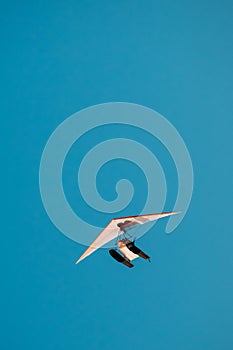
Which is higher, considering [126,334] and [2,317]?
[2,317]

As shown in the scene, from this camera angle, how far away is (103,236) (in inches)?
48.4

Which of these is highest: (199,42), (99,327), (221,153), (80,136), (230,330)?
(199,42)

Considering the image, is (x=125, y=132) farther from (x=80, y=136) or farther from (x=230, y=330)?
(x=230, y=330)

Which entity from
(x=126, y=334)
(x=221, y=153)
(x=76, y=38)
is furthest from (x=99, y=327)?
(x=76, y=38)

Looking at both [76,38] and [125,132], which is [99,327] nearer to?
[125,132]

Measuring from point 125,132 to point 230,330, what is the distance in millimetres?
899

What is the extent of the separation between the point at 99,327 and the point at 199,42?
114cm

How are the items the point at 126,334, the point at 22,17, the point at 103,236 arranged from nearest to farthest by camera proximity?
the point at 103,236
the point at 22,17
the point at 126,334

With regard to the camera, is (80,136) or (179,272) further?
(179,272)

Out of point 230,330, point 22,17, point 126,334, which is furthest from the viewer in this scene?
point 230,330

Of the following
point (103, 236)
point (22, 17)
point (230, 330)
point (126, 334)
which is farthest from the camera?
point (230, 330)

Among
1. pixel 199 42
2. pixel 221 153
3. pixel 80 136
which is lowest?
pixel 221 153

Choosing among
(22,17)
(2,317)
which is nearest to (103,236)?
(2,317)

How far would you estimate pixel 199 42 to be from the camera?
1665 mm
